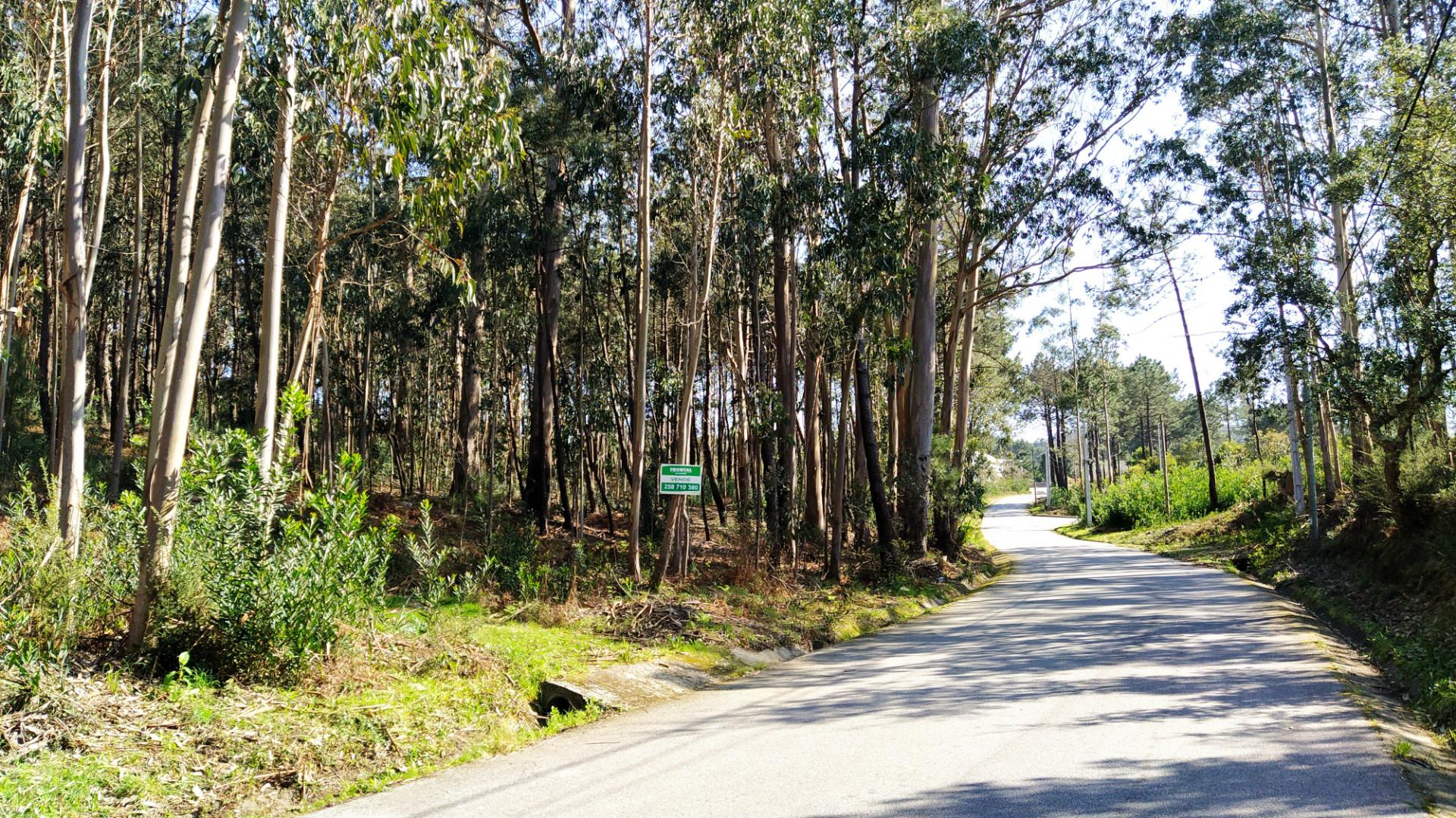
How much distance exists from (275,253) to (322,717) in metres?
4.46

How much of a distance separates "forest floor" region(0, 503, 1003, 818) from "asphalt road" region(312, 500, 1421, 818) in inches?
17.2

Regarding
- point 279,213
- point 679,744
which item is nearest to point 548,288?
point 279,213

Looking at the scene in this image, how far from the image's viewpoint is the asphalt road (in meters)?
5.45

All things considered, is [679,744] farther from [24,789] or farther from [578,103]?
[578,103]

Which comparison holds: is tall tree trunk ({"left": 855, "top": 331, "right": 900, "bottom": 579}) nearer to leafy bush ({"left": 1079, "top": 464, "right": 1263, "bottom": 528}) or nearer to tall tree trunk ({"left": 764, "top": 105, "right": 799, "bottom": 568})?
tall tree trunk ({"left": 764, "top": 105, "right": 799, "bottom": 568})

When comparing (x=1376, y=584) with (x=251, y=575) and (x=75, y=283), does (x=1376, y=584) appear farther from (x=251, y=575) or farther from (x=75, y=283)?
(x=75, y=283)

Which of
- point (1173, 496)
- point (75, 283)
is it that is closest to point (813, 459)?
point (75, 283)

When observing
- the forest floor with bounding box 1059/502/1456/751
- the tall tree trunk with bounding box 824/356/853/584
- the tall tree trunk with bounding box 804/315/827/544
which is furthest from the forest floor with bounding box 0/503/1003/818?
the tall tree trunk with bounding box 804/315/827/544

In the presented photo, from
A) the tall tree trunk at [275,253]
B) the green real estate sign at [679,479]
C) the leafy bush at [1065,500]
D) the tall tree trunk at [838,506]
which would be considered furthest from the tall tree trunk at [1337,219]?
the leafy bush at [1065,500]

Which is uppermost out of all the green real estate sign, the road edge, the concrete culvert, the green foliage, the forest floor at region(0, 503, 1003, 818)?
the green real estate sign

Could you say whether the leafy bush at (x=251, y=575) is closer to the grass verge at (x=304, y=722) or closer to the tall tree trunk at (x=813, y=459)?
the grass verge at (x=304, y=722)

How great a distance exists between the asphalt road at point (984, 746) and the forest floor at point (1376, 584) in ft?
2.52

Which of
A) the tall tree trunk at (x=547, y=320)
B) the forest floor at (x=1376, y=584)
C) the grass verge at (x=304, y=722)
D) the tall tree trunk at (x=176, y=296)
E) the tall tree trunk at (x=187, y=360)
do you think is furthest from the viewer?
the tall tree trunk at (x=547, y=320)

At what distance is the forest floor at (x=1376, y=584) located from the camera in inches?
356
